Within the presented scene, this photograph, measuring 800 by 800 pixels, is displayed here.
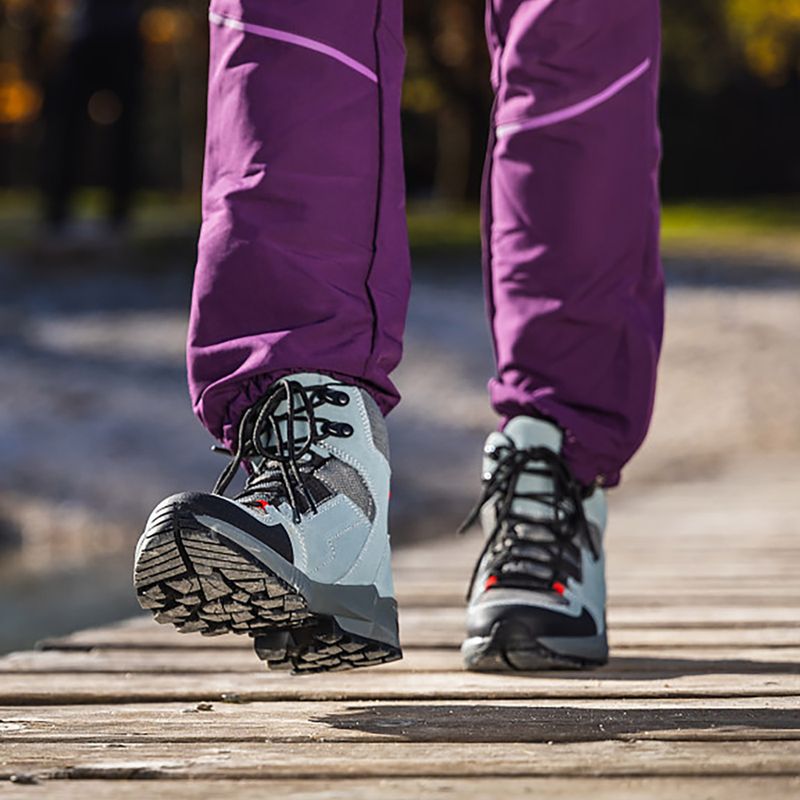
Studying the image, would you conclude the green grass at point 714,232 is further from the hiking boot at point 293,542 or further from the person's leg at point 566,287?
the hiking boot at point 293,542

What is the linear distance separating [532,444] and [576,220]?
228mm

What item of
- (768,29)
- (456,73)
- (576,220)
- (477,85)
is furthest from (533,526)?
(477,85)

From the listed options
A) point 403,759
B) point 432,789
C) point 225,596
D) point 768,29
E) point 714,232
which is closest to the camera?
point 432,789

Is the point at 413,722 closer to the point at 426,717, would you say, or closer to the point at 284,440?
the point at 426,717

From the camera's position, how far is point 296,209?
1437mm

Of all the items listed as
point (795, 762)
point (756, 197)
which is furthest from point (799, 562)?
point (756, 197)

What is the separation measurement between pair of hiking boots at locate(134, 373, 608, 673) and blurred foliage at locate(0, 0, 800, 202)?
13.9 meters

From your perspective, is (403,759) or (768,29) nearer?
(403,759)

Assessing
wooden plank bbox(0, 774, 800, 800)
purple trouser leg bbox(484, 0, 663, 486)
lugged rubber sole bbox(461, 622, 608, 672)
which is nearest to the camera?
wooden plank bbox(0, 774, 800, 800)

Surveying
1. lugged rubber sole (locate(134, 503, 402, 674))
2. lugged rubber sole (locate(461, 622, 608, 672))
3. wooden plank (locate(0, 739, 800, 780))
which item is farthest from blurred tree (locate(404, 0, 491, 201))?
wooden plank (locate(0, 739, 800, 780))

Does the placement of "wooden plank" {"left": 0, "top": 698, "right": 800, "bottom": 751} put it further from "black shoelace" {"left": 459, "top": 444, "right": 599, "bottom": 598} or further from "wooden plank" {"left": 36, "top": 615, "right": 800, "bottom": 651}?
"wooden plank" {"left": 36, "top": 615, "right": 800, "bottom": 651}

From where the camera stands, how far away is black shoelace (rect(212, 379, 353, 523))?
4.55ft

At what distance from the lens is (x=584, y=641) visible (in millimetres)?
1630

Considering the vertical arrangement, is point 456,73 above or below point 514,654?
above
